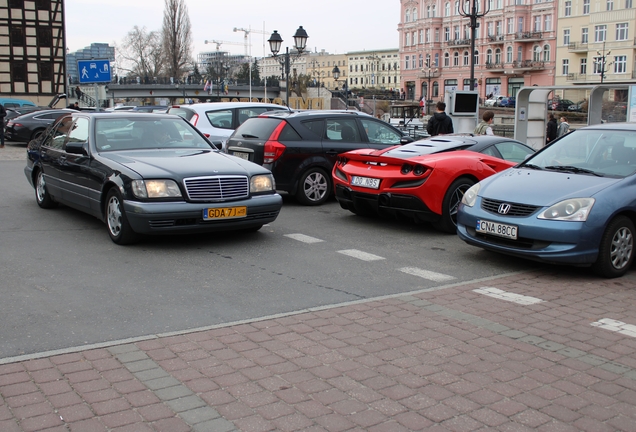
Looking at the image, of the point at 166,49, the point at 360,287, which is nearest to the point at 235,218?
the point at 360,287

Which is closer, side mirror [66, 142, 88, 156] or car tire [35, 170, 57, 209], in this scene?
side mirror [66, 142, 88, 156]

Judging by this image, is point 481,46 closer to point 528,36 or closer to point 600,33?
point 528,36

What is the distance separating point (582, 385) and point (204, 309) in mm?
2934

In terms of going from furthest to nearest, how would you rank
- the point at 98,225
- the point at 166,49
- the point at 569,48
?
1. the point at 166,49
2. the point at 569,48
3. the point at 98,225

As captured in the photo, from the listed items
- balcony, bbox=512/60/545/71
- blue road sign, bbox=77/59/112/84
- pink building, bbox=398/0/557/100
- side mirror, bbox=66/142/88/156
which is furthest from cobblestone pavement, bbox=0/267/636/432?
balcony, bbox=512/60/545/71

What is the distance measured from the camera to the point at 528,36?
89.1 metres

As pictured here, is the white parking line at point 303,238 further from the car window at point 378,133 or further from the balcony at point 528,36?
the balcony at point 528,36

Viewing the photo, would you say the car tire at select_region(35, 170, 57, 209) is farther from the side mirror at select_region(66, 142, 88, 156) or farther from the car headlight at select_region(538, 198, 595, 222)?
the car headlight at select_region(538, 198, 595, 222)

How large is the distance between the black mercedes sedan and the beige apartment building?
71725mm

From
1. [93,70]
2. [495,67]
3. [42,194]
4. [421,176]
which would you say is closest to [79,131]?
[42,194]

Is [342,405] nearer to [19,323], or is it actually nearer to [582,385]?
[582,385]

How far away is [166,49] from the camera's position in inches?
3703

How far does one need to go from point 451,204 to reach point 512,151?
5.71 ft

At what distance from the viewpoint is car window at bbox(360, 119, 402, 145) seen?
12391mm
